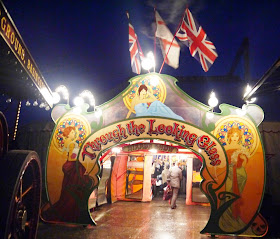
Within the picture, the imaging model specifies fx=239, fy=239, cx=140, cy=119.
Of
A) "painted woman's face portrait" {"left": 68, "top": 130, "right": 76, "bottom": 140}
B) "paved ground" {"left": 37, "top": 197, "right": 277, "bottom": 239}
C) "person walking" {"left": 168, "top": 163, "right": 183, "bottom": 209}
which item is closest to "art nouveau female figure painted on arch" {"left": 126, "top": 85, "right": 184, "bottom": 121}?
"painted woman's face portrait" {"left": 68, "top": 130, "right": 76, "bottom": 140}

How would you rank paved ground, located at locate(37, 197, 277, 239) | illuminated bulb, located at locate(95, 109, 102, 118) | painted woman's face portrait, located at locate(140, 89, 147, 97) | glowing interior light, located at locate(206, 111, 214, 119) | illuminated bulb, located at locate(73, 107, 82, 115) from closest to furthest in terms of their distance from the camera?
paved ground, located at locate(37, 197, 277, 239)
glowing interior light, located at locate(206, 111, 214, 119)
painted woman's face portrait, located at locate(140, 89, 147, 97)
illuminated bulb, located at locate(95, 109, 102, 118)
illuminated bulb, located at locate(73, 107, 82, 115)

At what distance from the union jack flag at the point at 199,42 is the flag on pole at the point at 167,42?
0.55 metres

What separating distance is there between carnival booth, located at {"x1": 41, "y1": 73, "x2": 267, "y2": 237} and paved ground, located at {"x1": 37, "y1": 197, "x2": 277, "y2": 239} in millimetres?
496

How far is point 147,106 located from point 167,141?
125cm

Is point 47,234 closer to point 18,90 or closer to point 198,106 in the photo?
point 18,90

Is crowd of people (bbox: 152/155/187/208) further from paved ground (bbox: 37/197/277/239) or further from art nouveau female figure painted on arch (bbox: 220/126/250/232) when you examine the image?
art nouveau female figure painted on arch (bbox: 220/126/250/232)

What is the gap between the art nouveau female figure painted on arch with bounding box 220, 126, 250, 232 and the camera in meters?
6.40

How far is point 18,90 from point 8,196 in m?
2.72

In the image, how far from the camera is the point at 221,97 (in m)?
17.6

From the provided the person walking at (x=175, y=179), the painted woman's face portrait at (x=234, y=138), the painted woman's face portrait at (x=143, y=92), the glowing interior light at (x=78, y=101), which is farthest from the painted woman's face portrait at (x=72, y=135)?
the person walking at (x=175, y=179)

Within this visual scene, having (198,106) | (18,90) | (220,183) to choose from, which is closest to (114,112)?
(198,106)

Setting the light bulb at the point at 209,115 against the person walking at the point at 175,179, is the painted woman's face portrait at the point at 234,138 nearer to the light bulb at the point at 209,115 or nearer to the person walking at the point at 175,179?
the light bulb at the point at 209,115

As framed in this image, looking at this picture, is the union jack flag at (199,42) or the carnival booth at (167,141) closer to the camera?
the carnival booth at (167,141)

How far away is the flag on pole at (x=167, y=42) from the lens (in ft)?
24.2
